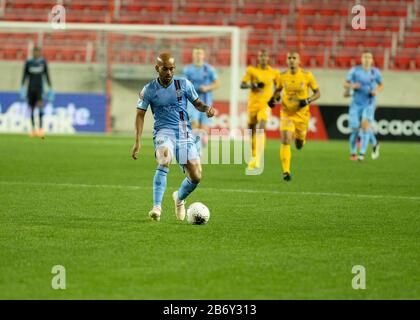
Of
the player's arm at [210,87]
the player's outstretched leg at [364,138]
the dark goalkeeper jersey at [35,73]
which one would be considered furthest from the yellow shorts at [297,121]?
the dark goalkeeper jersey at [35,73]

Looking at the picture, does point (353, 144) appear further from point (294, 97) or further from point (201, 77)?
point (294, 97)

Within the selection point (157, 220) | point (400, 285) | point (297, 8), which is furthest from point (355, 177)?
point (297, 8)

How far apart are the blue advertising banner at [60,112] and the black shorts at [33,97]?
2.54m

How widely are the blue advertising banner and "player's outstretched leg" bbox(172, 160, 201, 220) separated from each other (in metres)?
18.7

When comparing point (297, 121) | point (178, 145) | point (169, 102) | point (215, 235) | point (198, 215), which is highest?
point (169, 102)

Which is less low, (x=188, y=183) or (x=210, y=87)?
(x=210, y=87)

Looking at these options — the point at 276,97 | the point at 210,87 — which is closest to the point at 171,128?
the point at 276,97

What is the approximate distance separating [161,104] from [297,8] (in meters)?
22.5

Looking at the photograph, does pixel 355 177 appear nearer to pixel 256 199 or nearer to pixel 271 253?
pixel 256 199

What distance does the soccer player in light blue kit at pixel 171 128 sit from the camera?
451 inches

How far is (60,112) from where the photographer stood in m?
30.0

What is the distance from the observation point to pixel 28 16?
111 feet

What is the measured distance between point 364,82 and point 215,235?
511 inches

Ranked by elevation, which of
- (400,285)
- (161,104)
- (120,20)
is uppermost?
(120,20)
